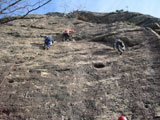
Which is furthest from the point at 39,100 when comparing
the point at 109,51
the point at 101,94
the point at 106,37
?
the point at 106,37

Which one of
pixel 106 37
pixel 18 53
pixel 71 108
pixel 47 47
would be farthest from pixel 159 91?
pixel 18 53

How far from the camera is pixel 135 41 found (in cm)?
807

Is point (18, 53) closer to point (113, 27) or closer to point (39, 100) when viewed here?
point (39, 100)

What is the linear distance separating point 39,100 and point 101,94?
2.02m

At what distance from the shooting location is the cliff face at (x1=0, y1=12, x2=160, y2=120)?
490cm

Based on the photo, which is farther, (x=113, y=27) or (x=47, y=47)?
(x=113, y=27)

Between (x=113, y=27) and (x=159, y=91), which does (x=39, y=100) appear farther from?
(x=113, y=27)

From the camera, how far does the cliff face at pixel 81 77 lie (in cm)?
490

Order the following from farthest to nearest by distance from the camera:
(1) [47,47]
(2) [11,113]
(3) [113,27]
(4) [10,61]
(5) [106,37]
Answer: (3) [113,27], (5) [106,37], (1) [47,47], (4) [10,61], (2) [11,113]

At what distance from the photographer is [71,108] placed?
500 cm

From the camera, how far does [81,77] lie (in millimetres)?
6180

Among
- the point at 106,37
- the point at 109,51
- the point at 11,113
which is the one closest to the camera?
the point at 11,113

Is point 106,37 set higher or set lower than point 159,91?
higher

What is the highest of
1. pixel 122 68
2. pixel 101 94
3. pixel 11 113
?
pixel 122 68
